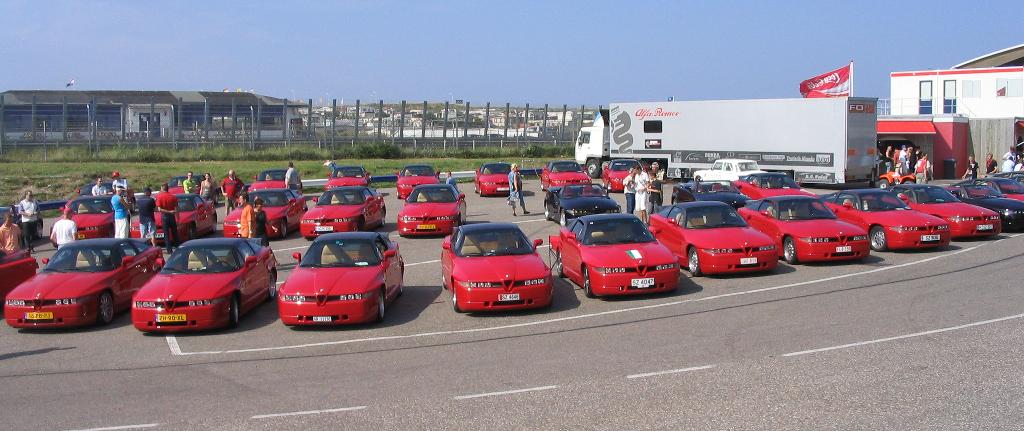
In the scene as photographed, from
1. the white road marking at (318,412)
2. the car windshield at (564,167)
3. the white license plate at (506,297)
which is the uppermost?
the car windshield at (564,167)

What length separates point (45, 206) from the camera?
33094 millimetres

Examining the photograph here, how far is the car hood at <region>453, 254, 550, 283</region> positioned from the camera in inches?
594

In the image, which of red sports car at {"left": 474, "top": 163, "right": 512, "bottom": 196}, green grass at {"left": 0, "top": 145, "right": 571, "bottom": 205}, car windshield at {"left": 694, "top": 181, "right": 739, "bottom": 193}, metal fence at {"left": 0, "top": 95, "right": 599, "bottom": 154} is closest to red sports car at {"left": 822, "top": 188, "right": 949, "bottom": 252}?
car windshield at {"left": 694, "top": 181, "right": 739, "bottom": 193}

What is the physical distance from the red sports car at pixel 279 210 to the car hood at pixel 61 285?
9.07 metres

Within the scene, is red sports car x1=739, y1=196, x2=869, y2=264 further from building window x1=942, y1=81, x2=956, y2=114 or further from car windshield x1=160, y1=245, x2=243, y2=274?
building window x1=942, y1=81, x2=956, y2=114

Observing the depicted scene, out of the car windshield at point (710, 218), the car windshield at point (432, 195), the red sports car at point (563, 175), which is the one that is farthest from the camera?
the red sports car at point (563, 175)

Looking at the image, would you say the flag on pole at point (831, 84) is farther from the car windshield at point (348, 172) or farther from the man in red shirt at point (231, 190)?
the man in red shirt at point (231, 190)

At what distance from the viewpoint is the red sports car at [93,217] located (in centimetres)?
2492

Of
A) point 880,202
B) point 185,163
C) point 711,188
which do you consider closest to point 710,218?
point 880,202

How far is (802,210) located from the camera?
66.0 feet

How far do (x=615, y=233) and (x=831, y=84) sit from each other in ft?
136

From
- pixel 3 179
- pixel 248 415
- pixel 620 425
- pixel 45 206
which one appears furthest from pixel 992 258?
pixel 3 179

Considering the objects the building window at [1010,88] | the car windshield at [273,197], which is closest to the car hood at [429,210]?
the car windshield at [273,197]

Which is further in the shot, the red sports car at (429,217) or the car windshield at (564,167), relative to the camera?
the car windshield at (564,167)
